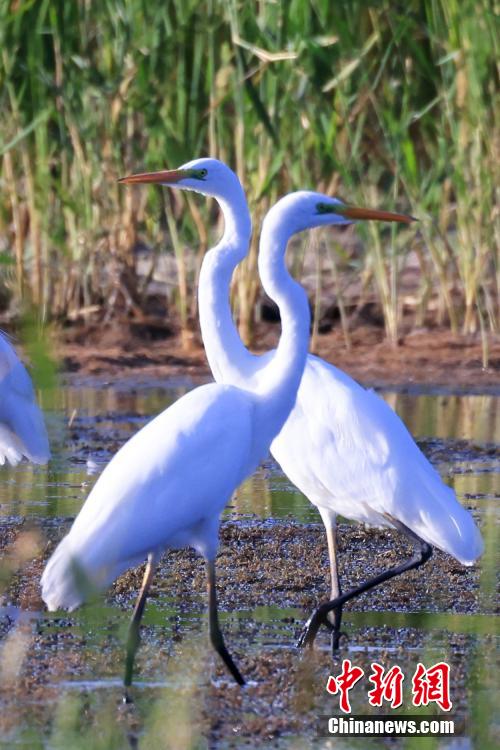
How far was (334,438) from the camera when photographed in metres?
4.91

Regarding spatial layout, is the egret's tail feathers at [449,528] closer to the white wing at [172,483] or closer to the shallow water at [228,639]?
the shallow water at [228,639]

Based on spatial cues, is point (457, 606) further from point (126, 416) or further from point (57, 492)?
point (126, 416)

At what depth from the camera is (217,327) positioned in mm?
4848

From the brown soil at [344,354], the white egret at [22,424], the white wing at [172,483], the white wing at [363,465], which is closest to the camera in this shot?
the white wing at [172,483]

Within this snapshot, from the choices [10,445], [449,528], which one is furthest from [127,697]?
[10,445]

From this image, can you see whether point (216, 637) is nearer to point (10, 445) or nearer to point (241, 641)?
point (241, 641)

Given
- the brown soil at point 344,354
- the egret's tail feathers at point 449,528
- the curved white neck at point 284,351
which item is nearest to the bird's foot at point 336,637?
the egret's tail feathers at point 449,528

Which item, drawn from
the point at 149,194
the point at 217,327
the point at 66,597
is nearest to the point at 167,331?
the point at 149,194

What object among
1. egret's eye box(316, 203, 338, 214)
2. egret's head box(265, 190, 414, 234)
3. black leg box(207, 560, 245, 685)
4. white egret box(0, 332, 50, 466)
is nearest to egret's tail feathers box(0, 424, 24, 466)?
white egret box(0, 332, 50, 466)

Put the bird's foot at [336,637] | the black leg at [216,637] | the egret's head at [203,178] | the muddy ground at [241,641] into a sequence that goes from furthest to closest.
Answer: the egret's head at [203,178] → the bird's foot at [336,637] → the black leg at [216,637] → the muddy ground at [241,641]

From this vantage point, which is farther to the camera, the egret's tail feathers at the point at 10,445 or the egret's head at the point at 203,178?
the egret's tail feathers at the point at 10,445

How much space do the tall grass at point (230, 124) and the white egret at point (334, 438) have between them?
3147 mm

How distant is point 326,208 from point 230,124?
5.00 meters

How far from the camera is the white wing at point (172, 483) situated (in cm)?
372
